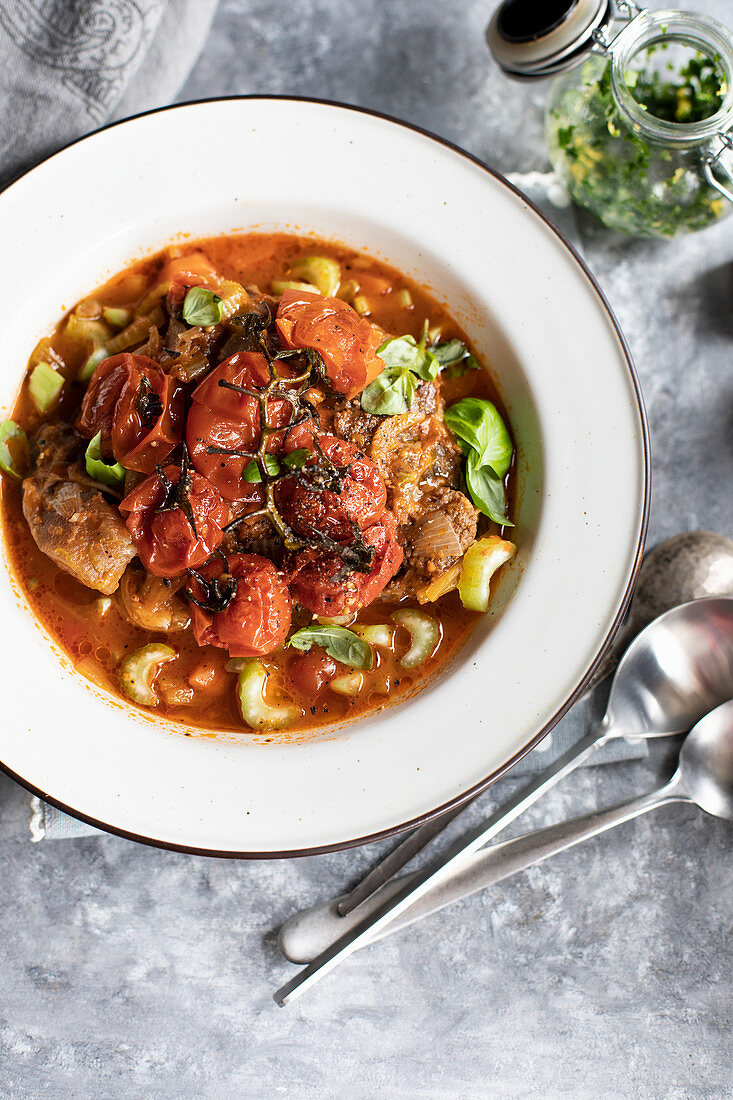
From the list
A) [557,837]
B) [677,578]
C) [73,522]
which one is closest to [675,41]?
[677,578]

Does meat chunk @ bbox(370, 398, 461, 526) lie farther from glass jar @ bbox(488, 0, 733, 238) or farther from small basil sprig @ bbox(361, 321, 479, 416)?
glass jar @ bbox(488, 0, 733, 238)

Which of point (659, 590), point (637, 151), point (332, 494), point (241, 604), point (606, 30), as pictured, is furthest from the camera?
point (659, 590)

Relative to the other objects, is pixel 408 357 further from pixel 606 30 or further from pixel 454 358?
pixel 606 30

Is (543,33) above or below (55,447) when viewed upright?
above

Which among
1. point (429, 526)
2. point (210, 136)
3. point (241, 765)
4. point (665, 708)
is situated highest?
point (210, 136)

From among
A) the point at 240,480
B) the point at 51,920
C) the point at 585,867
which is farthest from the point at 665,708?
the point at 51,920

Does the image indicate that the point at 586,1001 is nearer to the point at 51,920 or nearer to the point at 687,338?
the point at 51,920

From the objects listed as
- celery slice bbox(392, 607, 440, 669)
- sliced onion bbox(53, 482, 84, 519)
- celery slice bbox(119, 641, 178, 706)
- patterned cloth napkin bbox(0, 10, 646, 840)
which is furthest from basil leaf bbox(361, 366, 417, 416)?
patterned cloth napkin bbox(0, 10, 646, 840)
